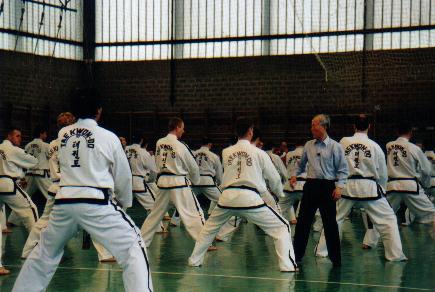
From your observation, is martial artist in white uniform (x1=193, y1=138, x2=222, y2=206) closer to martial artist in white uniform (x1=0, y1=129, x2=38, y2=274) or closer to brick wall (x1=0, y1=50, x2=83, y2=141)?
martial artist in white uniform (x1=0, y1=129, x2=38, y2=274)

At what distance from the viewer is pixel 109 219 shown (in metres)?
6.22

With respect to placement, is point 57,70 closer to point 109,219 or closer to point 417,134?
point 417,134

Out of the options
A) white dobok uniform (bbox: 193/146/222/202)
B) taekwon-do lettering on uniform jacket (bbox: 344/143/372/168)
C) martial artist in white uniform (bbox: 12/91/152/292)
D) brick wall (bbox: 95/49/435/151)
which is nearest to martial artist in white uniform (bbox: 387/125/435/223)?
taekwon-do lettering on uniform jacket (bbox: 344/143/372/168)

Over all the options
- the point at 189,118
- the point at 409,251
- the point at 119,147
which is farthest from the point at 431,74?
the point at 119,147

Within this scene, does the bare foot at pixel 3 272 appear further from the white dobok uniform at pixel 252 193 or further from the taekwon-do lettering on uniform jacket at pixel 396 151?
the taekwon-do lettering on uniform jacket at pixel 396 151

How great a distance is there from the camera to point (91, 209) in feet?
20.4

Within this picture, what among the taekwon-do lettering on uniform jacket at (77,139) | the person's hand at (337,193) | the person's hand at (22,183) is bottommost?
the person's hand at (22,183)

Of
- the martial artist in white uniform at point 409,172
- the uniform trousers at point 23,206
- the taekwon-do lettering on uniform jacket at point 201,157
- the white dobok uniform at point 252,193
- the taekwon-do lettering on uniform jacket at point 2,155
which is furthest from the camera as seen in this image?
the taekwon-do lettering on uniform jacket at point 201,157

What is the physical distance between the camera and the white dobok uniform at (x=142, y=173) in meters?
15.7

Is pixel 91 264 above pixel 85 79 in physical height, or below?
below

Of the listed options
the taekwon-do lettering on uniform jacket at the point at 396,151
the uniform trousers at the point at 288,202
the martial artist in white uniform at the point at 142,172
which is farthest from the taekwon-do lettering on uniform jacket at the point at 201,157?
the taekwon-do lettering on uniform jacket at the point at 396,151

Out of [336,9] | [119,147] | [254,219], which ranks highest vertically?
[336,9]

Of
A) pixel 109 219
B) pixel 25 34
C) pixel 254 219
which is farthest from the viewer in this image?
pixel 25 34

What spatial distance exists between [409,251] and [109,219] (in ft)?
22.2
